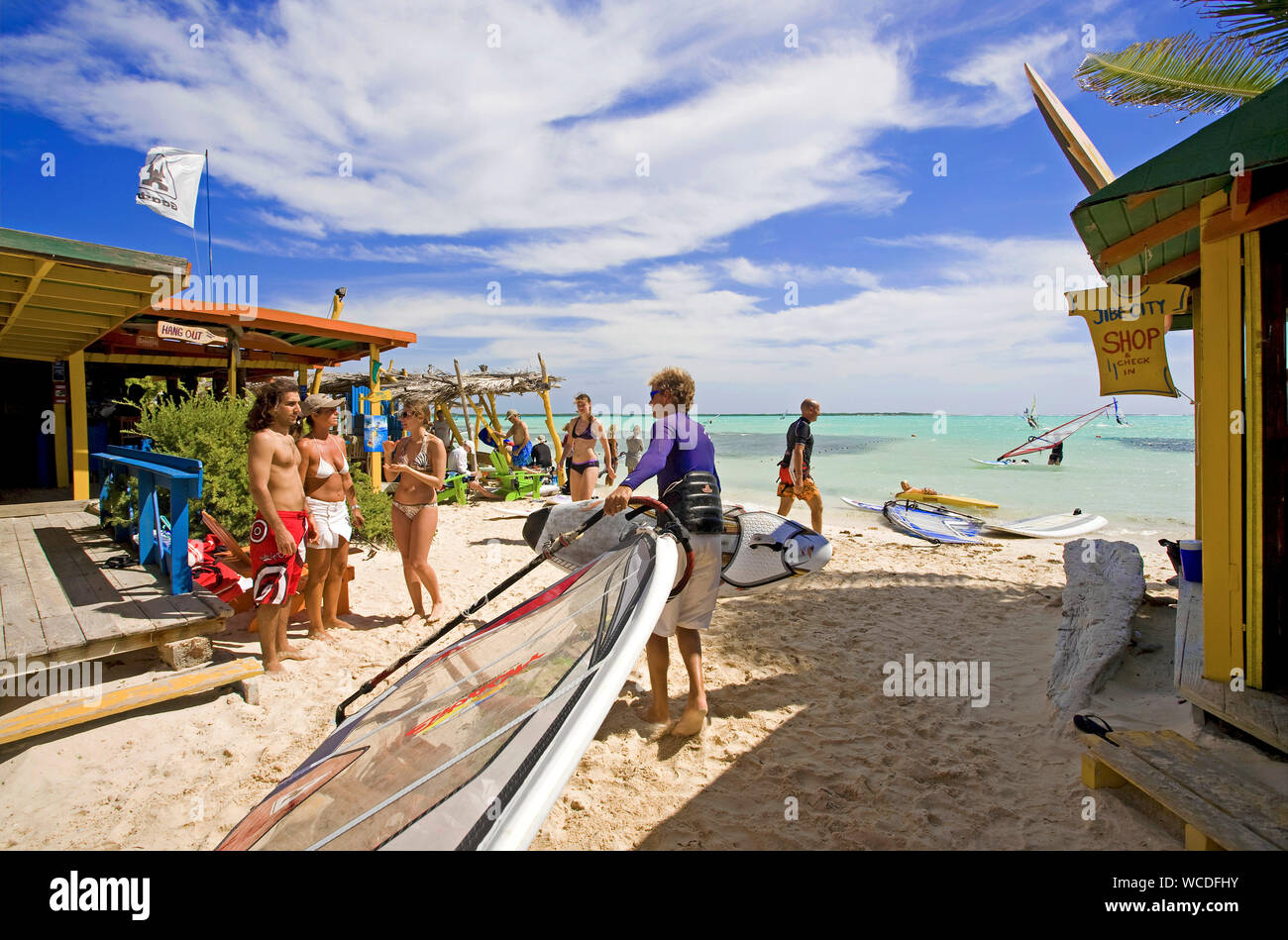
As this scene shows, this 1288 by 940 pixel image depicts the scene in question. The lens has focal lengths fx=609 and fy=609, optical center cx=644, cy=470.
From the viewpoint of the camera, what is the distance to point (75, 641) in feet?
10.1

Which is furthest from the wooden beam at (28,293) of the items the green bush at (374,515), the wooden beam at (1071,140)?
the wooden beam at (1071,140)

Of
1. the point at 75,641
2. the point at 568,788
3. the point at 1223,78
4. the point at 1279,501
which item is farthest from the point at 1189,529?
the point at 75,641

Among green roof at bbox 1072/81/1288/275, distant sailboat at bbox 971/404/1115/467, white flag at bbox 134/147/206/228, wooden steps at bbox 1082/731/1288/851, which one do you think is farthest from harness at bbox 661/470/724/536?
distant sailboat at bbox 971/404/1115/467

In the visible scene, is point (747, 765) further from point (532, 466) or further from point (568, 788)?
point (532, 466)

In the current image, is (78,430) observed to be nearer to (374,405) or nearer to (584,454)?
(374,405)

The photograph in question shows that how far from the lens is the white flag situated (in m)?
7.91

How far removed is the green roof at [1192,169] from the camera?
2.19m

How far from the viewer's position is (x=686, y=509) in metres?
3.00

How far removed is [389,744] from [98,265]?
474 centimetres

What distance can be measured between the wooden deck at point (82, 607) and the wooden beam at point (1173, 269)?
688cm

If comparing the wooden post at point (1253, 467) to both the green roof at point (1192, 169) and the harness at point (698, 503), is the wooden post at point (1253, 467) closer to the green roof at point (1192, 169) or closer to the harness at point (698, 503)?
the green roof at point (1192, 169)

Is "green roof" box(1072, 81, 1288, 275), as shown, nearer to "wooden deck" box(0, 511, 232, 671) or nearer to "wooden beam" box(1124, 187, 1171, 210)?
"wooden beam" box(1124, 187, 1171, 210)

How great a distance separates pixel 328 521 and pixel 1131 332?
645 centimetres
